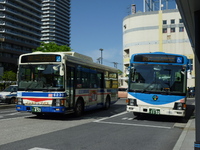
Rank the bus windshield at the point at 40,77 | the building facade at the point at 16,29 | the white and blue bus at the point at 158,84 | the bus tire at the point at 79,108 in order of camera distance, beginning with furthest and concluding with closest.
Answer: the building facade at the point at 16,29, the bus tire at the point at 79,108, the white and blue bus at the point at 158,84, the bus windshield at the point at 40,77

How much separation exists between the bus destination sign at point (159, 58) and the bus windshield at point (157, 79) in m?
0.29

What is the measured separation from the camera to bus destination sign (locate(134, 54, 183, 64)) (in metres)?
12.5

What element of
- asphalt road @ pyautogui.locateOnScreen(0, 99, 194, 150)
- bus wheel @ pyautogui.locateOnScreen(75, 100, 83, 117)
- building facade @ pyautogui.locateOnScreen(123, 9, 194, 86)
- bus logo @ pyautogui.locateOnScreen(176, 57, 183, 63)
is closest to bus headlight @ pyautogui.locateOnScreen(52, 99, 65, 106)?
asphalt road @ pyautogui.locateOnScreen(0, 99, 194, 150)

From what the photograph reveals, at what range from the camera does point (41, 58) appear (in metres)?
12.1

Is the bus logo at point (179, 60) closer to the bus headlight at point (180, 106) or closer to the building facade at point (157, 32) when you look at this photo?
the bus headlight at point (180, 106)

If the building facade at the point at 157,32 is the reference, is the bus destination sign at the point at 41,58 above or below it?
below

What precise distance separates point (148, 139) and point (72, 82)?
5238 millimetres

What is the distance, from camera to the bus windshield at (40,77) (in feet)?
38.1

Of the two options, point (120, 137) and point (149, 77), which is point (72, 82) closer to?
point (149, 77)

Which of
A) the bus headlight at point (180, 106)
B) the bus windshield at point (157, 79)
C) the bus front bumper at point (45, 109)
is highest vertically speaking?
the bus windshield at point (157, 79)

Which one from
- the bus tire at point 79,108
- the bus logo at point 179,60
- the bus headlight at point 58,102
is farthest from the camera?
the bus tire at point 79,108

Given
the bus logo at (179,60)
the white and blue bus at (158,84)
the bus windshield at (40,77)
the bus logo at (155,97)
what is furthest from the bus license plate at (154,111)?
the bus windshield at (40,77)

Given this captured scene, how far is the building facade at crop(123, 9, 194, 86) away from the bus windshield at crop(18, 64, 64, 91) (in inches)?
2021

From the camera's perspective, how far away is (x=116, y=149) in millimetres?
6938
